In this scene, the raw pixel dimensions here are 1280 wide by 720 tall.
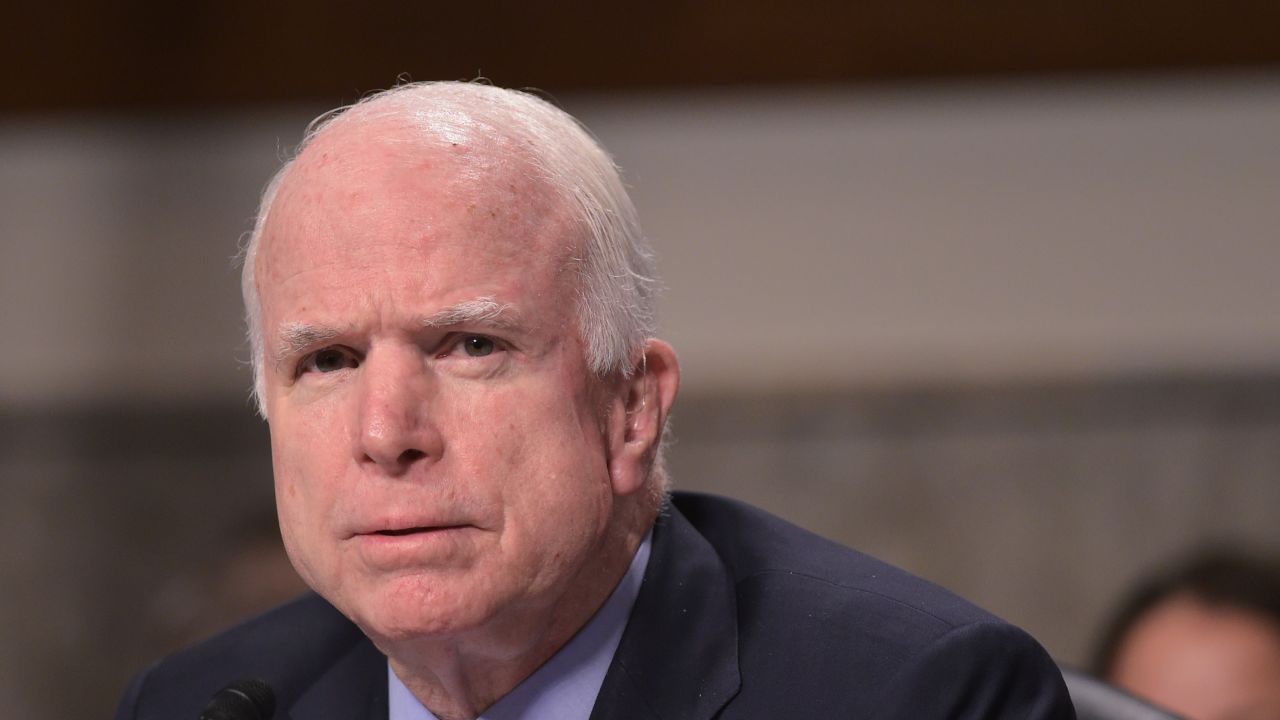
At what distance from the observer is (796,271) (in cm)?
431

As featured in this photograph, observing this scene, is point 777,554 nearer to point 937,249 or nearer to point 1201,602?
point 1201,602

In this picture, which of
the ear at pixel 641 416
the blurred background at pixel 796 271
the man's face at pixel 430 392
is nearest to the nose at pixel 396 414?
the man's face at pixel 430 392

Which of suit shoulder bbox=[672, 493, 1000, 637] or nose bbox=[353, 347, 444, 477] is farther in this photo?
suit shoulder bbox=[672, 493, 1000, 637]

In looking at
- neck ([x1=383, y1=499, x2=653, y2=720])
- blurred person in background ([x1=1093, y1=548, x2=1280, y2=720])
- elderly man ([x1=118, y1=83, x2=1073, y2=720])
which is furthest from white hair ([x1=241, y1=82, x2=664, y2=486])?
blurred person in background ([x1=1093, y1=548, x2=1280, y2=720])

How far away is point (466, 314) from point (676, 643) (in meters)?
0.44

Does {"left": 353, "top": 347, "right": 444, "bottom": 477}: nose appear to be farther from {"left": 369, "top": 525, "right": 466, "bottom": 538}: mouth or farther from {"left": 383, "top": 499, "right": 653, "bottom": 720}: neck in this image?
{"left": 383, "top": 499, "right": 653, "bottom": 720}: neck

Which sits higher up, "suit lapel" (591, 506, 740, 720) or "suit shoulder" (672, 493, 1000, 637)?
"suit shoulder" (672, 493, 1000, 637)

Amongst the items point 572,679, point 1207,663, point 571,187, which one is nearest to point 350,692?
point 572,679

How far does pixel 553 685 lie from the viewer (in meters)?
1.51

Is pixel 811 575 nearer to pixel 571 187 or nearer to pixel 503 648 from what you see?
pixel 503 648

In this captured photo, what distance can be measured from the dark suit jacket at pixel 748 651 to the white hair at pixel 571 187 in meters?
0.28

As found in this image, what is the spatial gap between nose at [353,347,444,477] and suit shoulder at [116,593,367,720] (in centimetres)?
50

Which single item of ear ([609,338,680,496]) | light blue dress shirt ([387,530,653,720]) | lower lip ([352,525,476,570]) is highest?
ear ([609,338,680,496])

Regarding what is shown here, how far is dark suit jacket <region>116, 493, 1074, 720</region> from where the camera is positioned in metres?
1.37
